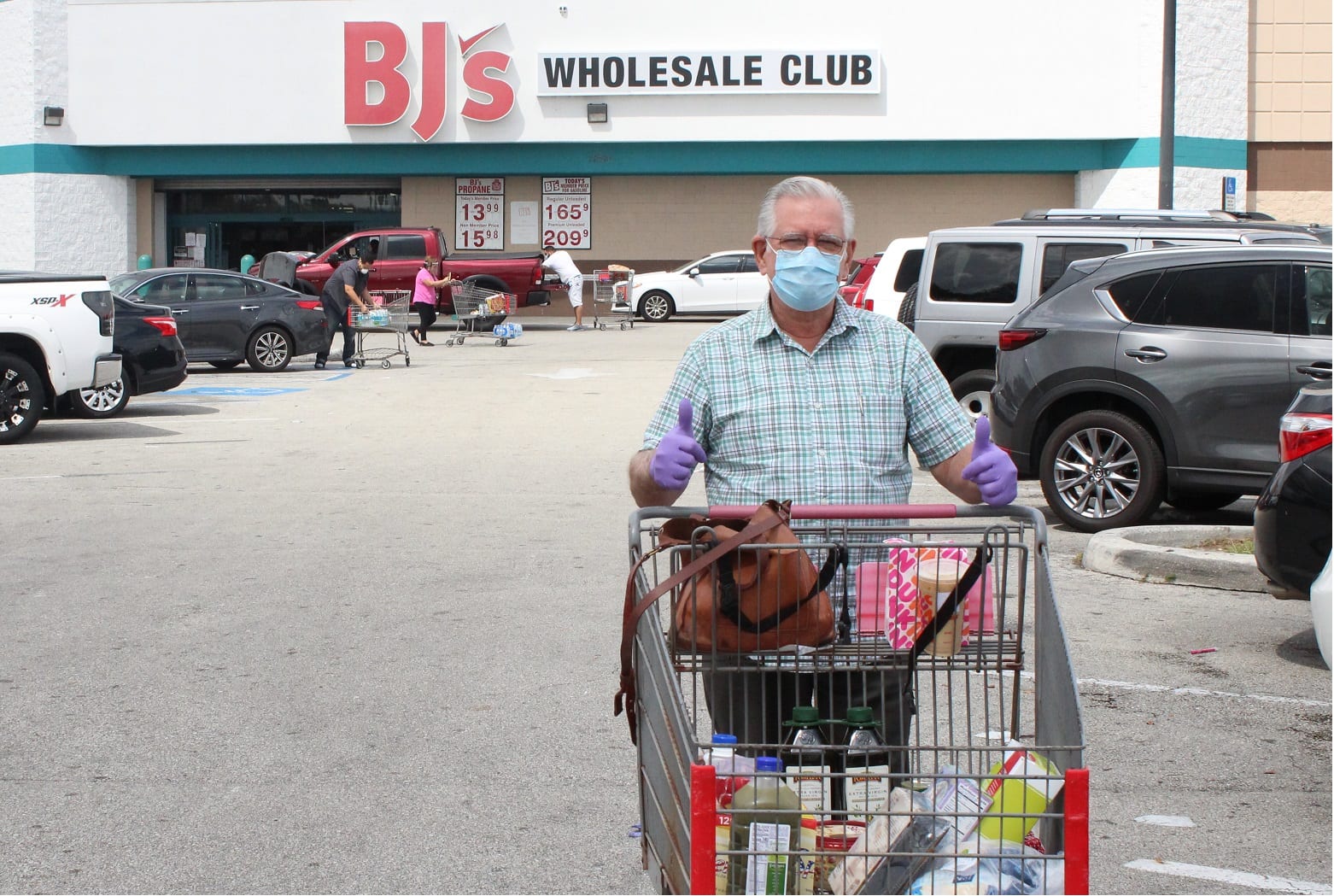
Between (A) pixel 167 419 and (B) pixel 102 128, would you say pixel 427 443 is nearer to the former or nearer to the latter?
(A) pixel 167 419

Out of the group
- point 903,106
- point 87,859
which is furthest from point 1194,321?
point 903,106

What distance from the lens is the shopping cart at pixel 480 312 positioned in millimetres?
27766

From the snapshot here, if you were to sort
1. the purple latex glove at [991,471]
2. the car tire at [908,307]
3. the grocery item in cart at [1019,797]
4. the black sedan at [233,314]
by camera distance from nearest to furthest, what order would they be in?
1. the grocery item in cart at [1019,797]
2. the purple latex glove at [991,471]
3. the car tire at [908,307]
4. the black sedan at [233,314]

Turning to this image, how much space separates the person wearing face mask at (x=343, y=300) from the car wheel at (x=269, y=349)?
2.03ft

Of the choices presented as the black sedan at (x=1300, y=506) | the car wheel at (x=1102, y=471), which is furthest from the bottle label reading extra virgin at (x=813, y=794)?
the car wheel at (x=1102, y=471)

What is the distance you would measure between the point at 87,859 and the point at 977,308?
10.2 meters

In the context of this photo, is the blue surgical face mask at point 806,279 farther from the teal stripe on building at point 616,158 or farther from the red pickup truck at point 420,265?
the teal stripe on building at point 616,158

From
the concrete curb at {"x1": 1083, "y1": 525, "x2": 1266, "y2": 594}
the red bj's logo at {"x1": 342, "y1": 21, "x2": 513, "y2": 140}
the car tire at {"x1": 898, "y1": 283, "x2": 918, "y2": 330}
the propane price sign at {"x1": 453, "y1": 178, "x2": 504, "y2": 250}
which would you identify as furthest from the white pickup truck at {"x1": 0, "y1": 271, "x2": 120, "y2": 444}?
the propane price sign at {"x1": 453, "y1": 178, "x2": 504, "y2": 250}

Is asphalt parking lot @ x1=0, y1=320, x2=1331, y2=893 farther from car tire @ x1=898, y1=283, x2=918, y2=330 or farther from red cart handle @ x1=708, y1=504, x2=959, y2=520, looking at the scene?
car tire @ x1=898, y1=283, x2=918, y2=330

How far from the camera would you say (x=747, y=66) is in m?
35.3

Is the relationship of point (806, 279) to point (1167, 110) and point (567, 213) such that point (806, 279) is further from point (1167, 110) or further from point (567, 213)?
point (567, 213)

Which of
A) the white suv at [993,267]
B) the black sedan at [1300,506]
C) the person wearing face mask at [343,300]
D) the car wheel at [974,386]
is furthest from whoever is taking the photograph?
the person wearing face mask at [343,300]

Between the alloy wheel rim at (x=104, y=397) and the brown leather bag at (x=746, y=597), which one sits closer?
the brown leather bag at (x=746, y=597)

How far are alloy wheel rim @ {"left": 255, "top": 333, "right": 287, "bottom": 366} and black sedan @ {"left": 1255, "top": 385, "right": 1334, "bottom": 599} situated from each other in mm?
18542
